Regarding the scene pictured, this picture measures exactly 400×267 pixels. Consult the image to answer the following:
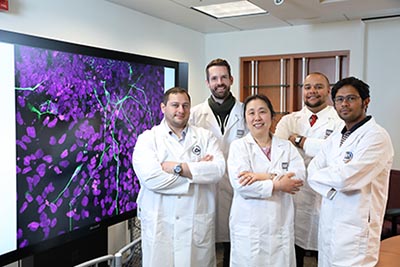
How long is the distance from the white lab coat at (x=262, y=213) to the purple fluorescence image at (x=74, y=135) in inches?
28.3

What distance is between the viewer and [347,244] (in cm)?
203

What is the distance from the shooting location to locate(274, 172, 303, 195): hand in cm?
208

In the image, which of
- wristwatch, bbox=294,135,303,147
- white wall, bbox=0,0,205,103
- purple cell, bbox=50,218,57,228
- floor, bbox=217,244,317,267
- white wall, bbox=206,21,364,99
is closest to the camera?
purple cell, bbox=50,218,57,228

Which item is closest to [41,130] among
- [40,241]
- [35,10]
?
[40,241]

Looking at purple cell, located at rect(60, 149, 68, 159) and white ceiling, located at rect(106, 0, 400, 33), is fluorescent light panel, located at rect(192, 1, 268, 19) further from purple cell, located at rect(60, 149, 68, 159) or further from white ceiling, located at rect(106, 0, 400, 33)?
purple cell, located at rect(60, 149, 68, 159)

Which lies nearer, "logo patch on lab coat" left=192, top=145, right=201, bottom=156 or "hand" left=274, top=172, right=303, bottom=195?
"hand" left=274, top=172, right=303, bottom=195

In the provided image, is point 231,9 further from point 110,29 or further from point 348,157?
point 348,157

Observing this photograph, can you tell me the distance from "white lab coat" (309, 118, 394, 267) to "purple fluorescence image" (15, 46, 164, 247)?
1.22m

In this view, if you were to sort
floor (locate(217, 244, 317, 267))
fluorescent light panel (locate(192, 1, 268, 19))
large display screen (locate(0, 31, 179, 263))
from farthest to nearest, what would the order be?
fluorescent light panel (locate(192, 1, 268, 19)) < floor (locate(217, 244, 317, 267)) < large display screen (locate(0, 31, 179, 263))

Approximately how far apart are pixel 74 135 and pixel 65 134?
0.20 feet

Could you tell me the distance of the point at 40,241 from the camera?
1.97 meters

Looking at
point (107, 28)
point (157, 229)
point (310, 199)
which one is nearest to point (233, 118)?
point (310, 199)

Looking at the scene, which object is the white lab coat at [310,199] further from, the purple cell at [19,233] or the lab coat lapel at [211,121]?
the purple cell at [19,233]

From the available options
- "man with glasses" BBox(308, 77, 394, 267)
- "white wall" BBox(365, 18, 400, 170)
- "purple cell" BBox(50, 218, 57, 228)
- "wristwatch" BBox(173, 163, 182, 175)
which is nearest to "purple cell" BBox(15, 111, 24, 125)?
"purple cell" BBox(50, 218, 57, 228)
